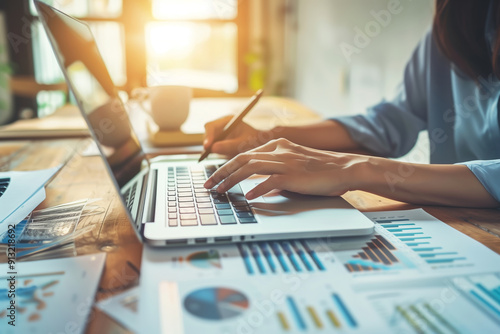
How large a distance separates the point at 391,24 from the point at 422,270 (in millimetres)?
1700

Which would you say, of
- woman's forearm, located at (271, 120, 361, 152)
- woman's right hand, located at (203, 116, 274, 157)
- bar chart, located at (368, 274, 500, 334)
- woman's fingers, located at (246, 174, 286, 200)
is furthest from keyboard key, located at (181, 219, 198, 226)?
woman's forearm, located at (271, 120, 361, 152)

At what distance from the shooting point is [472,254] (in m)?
0.44

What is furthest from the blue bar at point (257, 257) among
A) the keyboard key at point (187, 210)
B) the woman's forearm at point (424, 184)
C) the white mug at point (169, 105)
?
the white mug at point (169, 105)

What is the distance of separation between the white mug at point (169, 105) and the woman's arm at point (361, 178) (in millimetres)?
517

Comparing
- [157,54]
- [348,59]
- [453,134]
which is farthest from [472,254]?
[157,54]

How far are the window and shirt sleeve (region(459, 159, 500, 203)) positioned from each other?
305cm

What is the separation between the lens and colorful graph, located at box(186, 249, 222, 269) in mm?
405

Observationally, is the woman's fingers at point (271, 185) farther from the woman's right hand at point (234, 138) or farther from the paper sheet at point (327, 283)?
the woman's right hand at point (234, 138)

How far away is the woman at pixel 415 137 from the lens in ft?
1.93

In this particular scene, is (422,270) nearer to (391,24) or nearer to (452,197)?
(452,197)

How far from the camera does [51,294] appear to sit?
1.19 ft

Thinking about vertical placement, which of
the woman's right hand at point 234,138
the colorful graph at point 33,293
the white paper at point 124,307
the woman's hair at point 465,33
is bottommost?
the colorful graph at point 33,293

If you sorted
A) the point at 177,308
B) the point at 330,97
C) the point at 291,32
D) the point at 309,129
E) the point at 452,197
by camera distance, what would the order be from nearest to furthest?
1. the point at 177,308
2. the point at 452,197
3. the point at 309,129
4. the point at 330,97
5. the point at 291,32

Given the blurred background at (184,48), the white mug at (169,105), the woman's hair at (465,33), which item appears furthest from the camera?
the blurred background at (184,48)
